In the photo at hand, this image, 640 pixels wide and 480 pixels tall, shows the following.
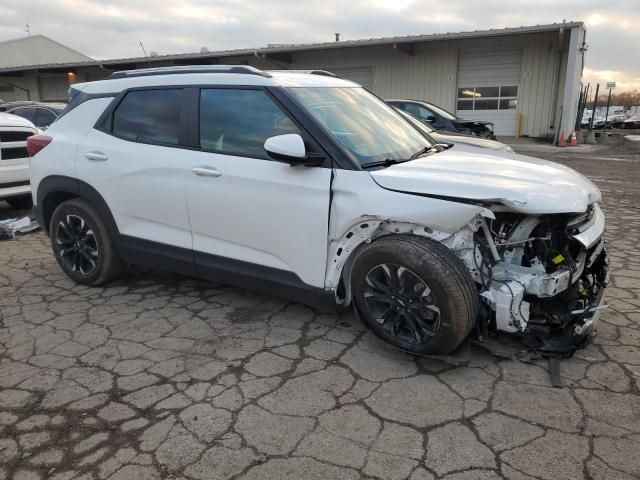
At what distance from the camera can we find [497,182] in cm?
289

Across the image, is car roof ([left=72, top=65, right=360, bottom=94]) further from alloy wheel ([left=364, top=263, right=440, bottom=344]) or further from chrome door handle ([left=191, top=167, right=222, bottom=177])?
alloy wheel ([left=364, top=263, right=440, bottom=344])

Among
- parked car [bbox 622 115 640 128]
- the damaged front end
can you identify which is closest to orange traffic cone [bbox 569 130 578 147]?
the damaged front end

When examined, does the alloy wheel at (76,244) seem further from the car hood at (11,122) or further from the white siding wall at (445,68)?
the white siding wall at (445,68)

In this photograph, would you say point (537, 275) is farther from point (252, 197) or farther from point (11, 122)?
point (11, 122)

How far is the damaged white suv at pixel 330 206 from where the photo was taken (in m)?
2.90

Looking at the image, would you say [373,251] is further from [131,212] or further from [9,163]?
[9,163]

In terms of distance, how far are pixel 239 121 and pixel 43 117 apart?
9335mm

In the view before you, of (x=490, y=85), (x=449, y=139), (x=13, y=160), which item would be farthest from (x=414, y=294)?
(x=490, y=85)

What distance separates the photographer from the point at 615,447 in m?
2.38

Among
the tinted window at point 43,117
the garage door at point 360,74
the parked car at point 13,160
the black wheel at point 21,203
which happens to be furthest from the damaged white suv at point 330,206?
the garage door at point 360,74

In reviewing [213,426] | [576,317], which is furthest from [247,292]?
[576,317]

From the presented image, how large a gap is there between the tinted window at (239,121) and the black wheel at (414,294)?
1032mm

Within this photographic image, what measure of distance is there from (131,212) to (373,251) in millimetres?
2089

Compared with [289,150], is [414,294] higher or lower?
lower
